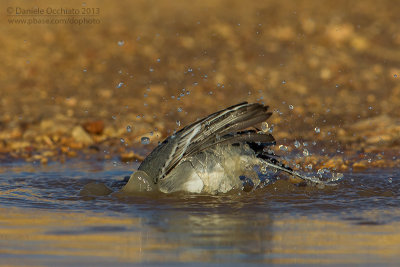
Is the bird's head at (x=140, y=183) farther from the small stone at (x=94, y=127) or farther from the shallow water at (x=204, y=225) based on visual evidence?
the small stone at (x=94, y=127)

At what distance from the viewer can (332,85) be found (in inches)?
517

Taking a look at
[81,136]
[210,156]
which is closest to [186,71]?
[81,136]

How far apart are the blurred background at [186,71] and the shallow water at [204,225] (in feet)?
9.24

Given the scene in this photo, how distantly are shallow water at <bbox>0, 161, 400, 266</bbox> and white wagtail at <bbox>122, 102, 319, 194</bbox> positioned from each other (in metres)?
0.15

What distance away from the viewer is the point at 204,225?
6.05 m

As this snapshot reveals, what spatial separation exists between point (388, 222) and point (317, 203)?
3.11 feet

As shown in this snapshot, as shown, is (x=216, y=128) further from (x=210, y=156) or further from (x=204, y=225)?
(x=204, y=225)

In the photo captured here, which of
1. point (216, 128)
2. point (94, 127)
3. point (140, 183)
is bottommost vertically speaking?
point (140, 183)

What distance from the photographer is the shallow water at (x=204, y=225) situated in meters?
5.04

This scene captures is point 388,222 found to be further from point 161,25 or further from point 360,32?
point 161,25

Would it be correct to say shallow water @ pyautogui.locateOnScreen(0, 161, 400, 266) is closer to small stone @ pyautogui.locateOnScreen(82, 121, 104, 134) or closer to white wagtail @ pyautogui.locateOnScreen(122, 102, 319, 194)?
white wagtail @ pyautogui.locateOnScreen(122, 102, 319, 194)

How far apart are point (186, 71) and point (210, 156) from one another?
6424mm

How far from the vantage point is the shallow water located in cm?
504

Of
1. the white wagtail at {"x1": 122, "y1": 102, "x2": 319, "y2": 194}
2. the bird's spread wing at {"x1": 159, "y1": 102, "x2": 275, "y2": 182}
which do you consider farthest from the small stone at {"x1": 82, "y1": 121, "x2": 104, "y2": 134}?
the bird's spread wing at {"x1": 159, "y1": 102, "x2": 275, "y2": 182}
